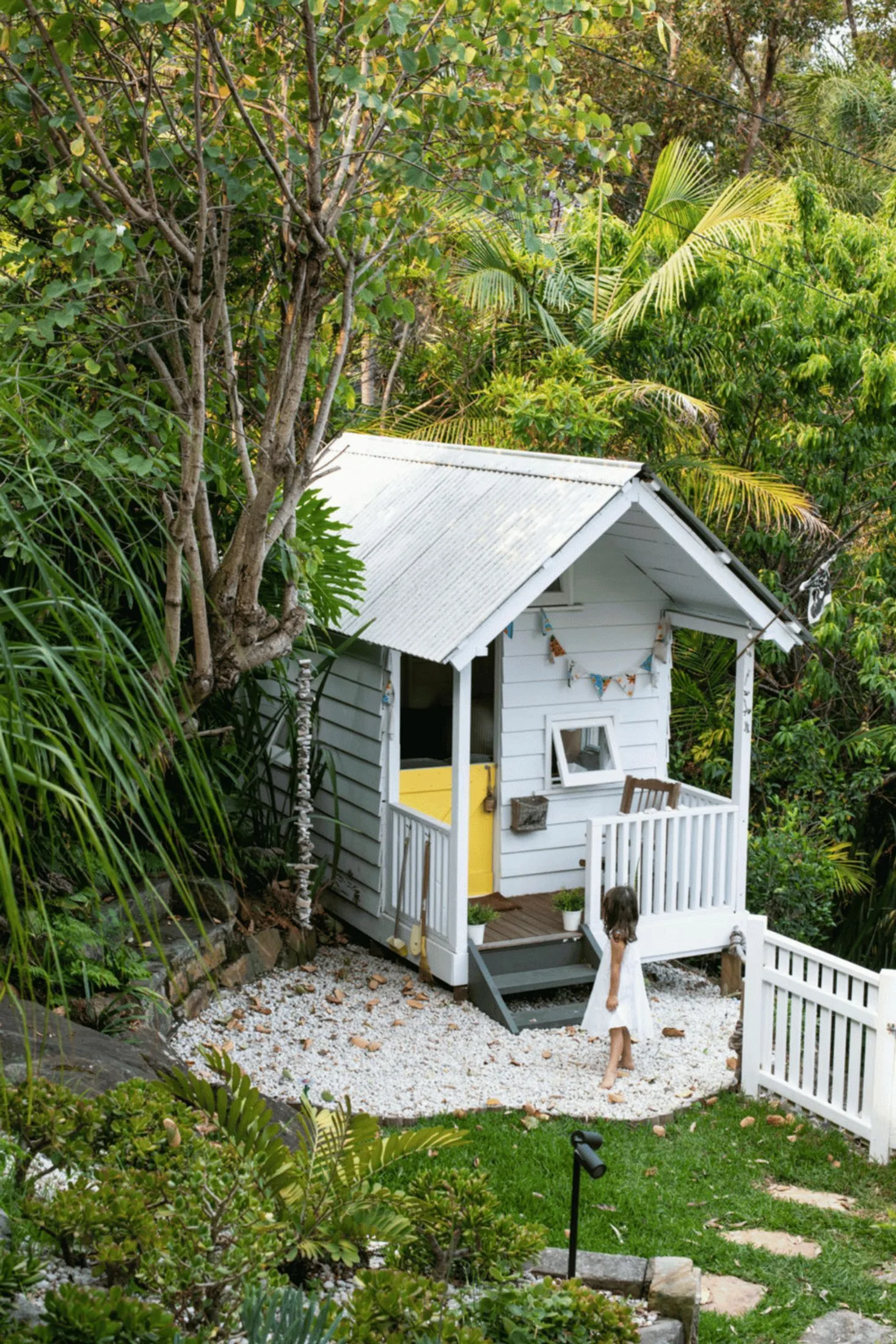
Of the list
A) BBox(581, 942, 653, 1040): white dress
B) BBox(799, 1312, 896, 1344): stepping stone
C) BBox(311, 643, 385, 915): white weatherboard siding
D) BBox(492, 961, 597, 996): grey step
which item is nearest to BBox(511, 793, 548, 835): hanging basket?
BBox(311, 643, 385, 915): white weatherboard siding

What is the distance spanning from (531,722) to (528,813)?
0.69m

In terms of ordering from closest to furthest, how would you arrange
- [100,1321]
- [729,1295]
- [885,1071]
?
[100,1321], [729,1295], [885,1071]

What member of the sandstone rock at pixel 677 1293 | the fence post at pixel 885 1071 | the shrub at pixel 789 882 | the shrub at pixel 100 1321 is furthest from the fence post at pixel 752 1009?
the shrub at pixel 100 1321

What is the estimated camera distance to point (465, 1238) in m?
4.46

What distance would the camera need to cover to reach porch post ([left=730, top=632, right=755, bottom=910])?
10.4 m

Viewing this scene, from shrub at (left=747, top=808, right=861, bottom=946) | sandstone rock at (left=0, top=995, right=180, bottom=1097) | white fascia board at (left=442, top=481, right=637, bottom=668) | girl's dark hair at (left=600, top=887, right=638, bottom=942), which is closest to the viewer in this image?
sandstone rock at (left=0, top=995, right=180, bottom=1097)

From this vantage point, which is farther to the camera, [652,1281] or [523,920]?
[523,920]

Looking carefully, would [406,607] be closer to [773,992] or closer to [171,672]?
[773,992]

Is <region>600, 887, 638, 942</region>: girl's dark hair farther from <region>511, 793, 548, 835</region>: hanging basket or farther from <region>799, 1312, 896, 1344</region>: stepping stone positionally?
<region>799, 1312, 896, 1344</region>: stepping stone

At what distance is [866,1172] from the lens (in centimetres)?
737

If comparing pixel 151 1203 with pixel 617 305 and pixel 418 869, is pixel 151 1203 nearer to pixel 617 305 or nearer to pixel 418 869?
pixel 418 869

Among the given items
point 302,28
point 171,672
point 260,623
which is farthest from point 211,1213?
point 302,28

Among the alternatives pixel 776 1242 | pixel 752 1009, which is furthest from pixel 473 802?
pixel 776 1242

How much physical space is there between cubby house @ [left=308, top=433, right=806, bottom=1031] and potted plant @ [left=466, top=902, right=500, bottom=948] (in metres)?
0.09
